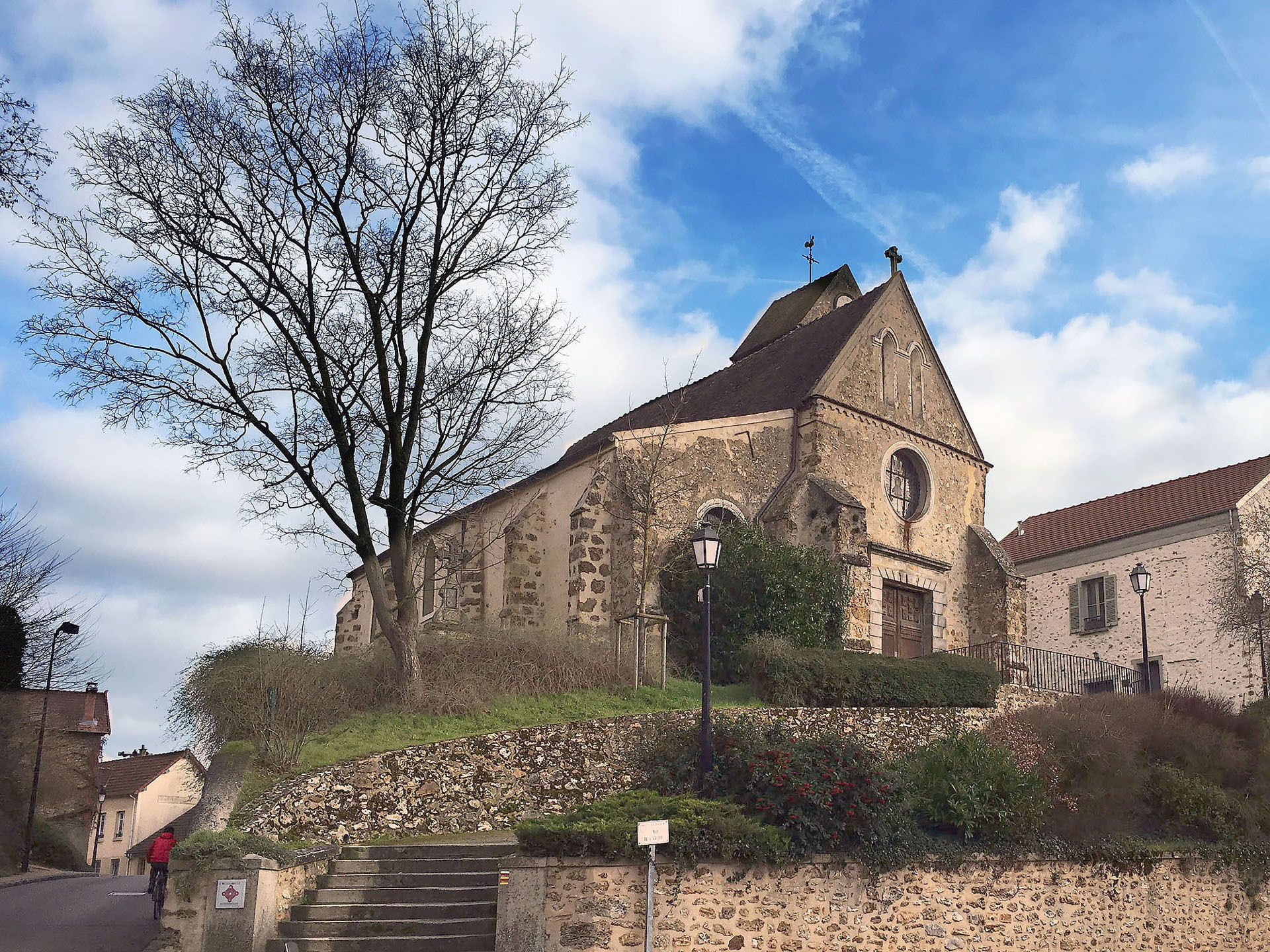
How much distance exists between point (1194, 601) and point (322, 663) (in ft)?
67.4

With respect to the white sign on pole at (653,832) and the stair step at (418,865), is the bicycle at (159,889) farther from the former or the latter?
the white sign on pole at (653,832)

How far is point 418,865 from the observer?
1233 centimetres

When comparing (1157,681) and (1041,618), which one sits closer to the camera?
(1157,681)

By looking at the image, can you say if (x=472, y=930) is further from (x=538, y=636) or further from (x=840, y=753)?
(x=538, y=636)

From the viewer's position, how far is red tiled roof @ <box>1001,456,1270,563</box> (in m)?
27.3

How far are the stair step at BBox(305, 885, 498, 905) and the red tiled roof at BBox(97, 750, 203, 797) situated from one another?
34.9m

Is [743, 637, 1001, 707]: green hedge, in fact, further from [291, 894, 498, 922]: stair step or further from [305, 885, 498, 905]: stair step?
[291, 894, 498, 922]: stair step

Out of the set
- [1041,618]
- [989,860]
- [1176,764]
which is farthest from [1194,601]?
[989,860]

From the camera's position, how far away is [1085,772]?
15.0m

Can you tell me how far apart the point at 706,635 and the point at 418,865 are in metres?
4.08

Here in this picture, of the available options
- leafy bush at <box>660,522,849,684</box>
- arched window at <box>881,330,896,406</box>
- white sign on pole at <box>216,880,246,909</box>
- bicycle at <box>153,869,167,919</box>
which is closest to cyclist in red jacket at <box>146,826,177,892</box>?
bicycle at <box>153,869,167,919</box>

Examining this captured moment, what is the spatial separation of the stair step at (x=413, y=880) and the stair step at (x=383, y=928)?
0.63 meters

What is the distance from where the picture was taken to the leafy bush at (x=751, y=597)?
787 inches

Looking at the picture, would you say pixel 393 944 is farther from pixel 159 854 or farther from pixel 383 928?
pixel 159 854
